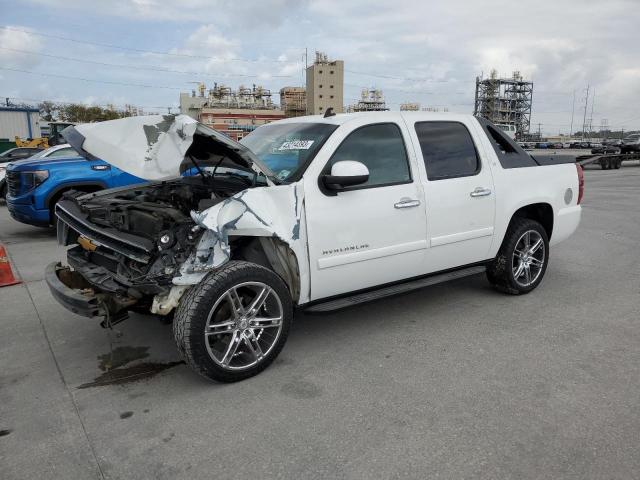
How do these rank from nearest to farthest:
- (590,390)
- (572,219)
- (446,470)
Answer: (446,470)
(590,390)
(572,219)

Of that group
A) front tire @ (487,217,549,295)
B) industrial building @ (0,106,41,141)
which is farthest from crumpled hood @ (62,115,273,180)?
industrial building @ (0,106,41,141)

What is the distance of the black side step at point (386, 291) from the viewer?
144 inches

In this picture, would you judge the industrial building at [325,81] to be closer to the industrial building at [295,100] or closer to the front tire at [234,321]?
the industrial building at [295,100]

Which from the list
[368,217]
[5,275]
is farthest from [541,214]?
[5,275]

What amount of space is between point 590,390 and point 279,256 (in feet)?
7.25

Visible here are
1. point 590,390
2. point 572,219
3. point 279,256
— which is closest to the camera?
point 590,390

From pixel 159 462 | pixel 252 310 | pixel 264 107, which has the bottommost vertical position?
pixel 159 462

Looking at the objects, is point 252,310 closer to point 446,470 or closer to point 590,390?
point 446,470

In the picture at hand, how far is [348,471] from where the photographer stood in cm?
245

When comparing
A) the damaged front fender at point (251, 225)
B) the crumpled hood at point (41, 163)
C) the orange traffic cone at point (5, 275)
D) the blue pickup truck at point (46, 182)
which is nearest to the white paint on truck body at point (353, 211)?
the damaged front fender at point (251, 225)

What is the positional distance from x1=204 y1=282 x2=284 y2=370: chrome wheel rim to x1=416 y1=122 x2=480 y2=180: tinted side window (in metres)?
1.76

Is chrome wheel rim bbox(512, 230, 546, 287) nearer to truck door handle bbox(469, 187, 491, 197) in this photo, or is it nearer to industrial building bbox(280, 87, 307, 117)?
truck door handle bbox(469, 187, 491, 197)

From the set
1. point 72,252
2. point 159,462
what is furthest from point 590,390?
point 72,252

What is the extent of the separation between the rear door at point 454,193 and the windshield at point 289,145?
2.78ft
